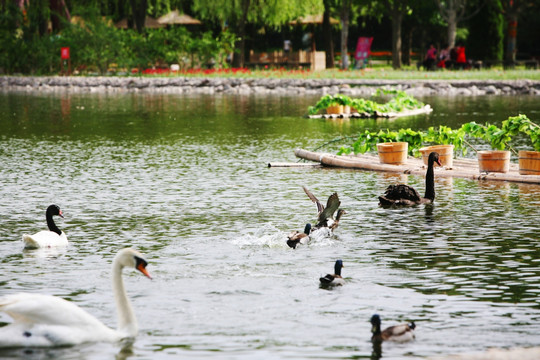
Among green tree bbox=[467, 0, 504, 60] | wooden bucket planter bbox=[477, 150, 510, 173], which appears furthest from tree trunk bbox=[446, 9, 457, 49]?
wooden bucket planter bbox=[477, 150, 510, 173]

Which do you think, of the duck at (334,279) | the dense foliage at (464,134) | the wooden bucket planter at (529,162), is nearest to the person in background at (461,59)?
the dense foliage at (464,134)

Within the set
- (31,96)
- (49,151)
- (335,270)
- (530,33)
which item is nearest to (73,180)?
(49,151)

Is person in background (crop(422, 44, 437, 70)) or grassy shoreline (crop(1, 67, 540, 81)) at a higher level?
person in background (crop(422, 44, 437, 70))

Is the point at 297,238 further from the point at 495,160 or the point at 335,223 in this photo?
the point at 495,160

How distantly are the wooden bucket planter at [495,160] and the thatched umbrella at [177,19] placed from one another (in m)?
43.8

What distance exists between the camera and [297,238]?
13391 mm

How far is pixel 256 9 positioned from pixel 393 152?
37572mm

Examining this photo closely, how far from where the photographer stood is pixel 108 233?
1464 cm

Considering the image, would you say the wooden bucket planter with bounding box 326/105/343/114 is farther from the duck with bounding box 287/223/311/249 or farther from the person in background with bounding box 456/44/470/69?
the duck with bounding box 287/223/311/249

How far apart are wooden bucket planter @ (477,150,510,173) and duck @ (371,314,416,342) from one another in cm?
1050

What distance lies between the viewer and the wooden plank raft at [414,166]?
18969 mm

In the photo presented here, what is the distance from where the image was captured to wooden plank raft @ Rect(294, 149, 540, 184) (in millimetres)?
18969

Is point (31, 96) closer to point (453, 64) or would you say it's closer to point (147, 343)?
point (453, 64)

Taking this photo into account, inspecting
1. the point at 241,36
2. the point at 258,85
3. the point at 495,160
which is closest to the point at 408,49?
the point at 241,36
